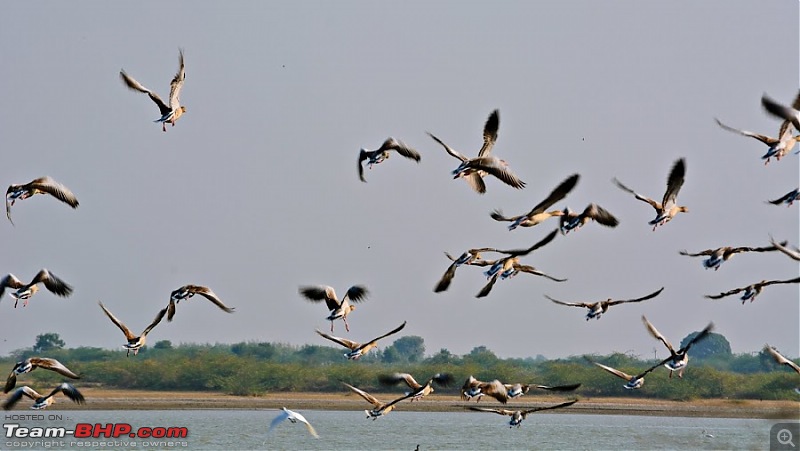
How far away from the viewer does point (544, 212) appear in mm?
22906

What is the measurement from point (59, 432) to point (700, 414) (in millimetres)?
28645

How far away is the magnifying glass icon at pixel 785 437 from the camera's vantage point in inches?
1864

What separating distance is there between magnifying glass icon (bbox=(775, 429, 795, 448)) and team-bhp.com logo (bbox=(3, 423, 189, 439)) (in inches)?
852

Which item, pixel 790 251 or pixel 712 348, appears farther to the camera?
pixel 712 348

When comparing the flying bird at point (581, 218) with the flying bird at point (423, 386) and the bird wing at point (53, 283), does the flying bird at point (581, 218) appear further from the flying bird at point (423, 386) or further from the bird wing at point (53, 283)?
the bird wing at point (53, 283)

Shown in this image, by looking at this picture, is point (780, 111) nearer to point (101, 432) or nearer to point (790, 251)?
A: point (790, 251)

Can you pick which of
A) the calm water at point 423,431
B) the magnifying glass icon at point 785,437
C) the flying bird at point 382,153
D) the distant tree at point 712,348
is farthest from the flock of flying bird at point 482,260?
the distant tree at point 712,348

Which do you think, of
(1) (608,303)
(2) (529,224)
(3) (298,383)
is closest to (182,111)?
(2) (529,224)

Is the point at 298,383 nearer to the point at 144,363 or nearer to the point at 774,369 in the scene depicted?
the point at 144,363

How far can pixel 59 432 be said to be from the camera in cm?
4234

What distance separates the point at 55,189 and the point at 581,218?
9687 millimetres

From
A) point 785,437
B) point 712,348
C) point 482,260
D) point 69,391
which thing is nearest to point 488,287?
point 482,260

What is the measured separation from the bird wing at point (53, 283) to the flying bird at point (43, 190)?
1.49 metres

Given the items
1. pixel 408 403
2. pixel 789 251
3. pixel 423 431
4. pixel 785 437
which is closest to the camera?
pixel 789 251
